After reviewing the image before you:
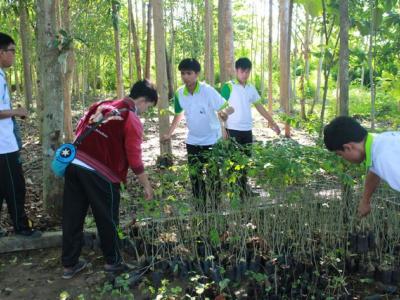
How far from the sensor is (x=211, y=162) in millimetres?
3584

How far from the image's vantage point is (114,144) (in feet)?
10.9

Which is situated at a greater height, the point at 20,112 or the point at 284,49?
the point at 284,49

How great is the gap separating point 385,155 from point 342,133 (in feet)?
0.80

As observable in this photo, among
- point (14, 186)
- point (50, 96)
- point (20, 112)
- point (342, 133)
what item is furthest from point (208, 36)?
point (342, 133)

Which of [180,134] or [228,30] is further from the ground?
[228,30]

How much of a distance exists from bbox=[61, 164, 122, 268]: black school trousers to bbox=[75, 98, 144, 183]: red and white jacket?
8cm

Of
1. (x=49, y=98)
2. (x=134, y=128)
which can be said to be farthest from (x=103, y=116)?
(x=49, y=98)

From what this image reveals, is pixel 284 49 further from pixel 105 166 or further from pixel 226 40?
pixel 105 166

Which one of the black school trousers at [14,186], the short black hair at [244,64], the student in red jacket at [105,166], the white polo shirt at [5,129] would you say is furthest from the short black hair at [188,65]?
the black school trousers at [14,186]

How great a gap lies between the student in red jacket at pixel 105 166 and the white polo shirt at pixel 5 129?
70cm

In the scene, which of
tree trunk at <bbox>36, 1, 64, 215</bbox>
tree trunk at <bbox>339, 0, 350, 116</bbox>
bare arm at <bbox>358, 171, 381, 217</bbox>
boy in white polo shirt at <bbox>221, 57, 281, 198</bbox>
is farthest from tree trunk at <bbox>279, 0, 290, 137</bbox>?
bare arm at <bbox>358, 171, 381, 217</bbox>

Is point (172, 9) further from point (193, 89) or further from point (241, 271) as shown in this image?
point (241, 271)

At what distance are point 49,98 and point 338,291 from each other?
290 centimetres

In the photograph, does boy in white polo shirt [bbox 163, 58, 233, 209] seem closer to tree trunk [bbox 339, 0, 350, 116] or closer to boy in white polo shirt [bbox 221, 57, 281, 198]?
boy in white polo shirt [bbox 221, 57, 281, 198]
